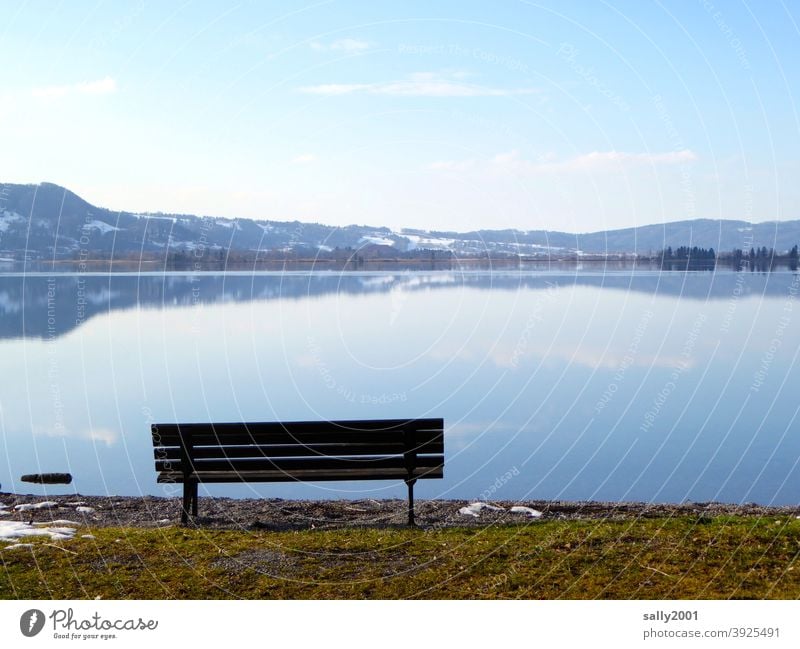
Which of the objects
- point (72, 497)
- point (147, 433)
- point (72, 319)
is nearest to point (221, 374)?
point (147, 433)

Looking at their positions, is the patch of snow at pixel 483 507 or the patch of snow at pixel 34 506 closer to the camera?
the patch of snow at pixel 483 507

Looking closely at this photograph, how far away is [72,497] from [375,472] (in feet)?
15.5

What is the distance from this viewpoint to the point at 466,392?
25.9m

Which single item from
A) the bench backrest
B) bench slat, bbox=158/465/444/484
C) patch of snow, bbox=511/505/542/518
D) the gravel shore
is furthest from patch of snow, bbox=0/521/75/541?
patch of snow, bbox=511/505/542/518

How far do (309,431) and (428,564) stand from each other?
260 centimetres

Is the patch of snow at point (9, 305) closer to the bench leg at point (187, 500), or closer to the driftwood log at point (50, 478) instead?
the driftwood log at point (50, 478)

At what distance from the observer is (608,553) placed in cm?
795

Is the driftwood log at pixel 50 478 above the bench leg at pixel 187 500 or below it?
below

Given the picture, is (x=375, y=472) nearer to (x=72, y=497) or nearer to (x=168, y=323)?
(x=72, y=497)

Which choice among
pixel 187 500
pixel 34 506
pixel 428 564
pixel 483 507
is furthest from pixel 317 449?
pixel 34 506

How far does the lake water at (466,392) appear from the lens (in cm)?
1664

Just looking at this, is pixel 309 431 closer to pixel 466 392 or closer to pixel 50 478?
pixel 50 478

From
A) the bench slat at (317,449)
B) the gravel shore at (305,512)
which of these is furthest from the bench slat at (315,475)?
the gravel shore at (305,512)

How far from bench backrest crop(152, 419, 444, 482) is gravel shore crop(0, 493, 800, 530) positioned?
1.89 feet
